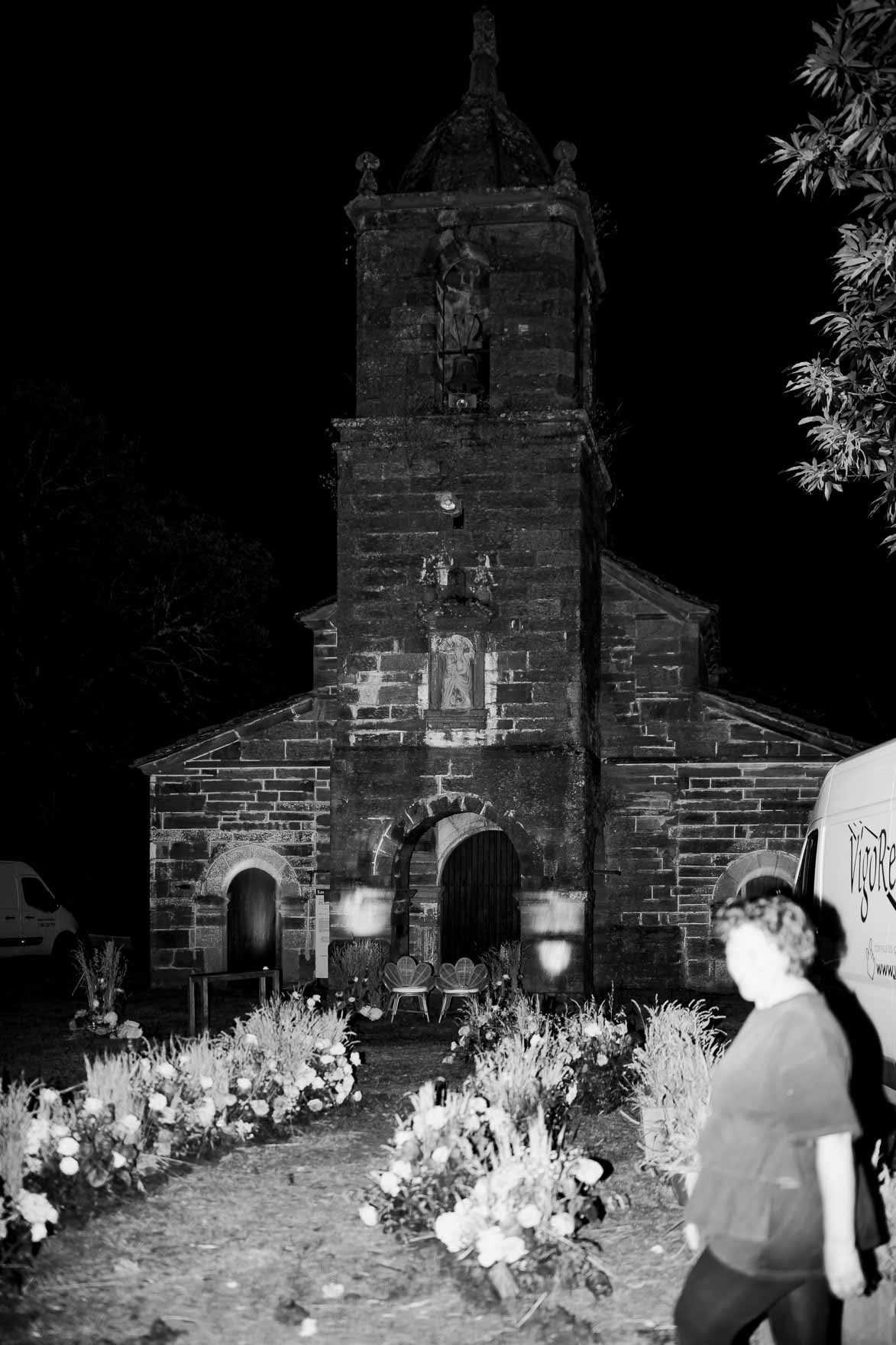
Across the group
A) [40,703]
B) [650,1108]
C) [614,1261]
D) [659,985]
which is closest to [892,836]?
[650,1108]

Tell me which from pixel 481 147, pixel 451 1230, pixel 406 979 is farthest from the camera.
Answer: pixel 481 147

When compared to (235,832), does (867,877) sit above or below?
above

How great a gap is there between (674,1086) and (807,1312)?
3949mm

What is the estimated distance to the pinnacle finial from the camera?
19.5m

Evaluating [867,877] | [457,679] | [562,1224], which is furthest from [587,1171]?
[457,679]

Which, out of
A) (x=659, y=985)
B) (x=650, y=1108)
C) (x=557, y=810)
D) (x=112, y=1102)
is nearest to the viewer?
(x=112, y=1102)

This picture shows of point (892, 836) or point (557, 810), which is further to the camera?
point (557, 810)

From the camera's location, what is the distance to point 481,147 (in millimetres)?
18781

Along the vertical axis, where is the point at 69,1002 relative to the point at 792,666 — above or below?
below

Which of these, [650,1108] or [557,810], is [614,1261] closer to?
[650,1108]

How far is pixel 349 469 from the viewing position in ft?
60.4

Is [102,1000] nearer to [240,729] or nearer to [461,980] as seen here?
[461,980]

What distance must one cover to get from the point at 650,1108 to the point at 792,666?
38.4 m

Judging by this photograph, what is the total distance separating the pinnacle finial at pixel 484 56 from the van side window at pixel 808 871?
41.1ft
